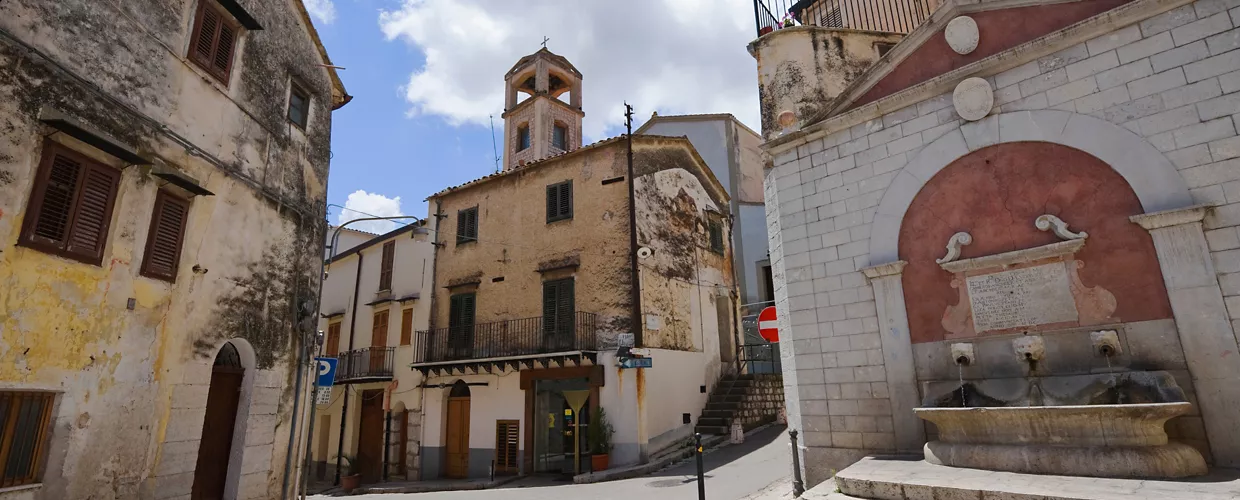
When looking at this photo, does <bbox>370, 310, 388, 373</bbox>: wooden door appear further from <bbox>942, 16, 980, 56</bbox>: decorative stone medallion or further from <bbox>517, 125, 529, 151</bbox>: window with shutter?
<bbox>942, 16, 980, 56</bbox>: decorative stone medallion

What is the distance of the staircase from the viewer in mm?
16594

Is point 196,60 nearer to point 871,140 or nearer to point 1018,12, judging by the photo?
point 871,140

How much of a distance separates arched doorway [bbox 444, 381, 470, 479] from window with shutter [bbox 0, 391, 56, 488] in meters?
11.4

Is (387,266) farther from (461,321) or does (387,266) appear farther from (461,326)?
(461,326)

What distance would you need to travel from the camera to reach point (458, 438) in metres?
17.4

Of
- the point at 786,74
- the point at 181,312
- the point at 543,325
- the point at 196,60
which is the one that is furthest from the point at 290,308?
the point at 786,74

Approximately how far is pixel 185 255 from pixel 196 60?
287 centimetres

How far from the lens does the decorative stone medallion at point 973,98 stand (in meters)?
7.42

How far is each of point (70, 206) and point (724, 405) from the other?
15.0 metres

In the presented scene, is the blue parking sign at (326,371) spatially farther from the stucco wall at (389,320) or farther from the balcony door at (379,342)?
the balcony door at (379,342)

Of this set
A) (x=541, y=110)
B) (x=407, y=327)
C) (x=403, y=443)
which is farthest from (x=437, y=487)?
(x=541, y=110)

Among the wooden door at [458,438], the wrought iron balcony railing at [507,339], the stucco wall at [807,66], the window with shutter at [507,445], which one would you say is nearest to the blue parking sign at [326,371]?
the wrought iron balcony railing at [507,339]

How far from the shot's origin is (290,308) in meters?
10.3

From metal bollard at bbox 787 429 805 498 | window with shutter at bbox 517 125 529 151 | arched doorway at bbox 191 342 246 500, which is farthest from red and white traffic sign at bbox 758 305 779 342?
window with shutter at bbox 517 125 529 151
